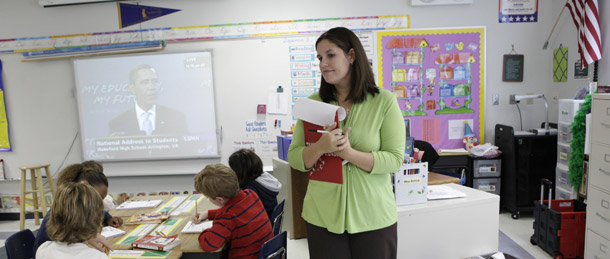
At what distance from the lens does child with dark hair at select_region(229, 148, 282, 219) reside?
8.47 feet

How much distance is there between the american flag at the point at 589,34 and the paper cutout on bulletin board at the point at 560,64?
348mm

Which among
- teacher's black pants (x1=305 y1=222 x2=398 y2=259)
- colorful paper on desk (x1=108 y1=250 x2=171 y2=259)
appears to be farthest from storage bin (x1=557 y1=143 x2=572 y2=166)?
colorful paper on desk (x1=108 y1=250 x2=171 y2=259)

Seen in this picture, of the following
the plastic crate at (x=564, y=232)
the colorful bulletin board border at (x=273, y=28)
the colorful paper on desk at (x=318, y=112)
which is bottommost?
the plastic crate at (x=564, y=232)

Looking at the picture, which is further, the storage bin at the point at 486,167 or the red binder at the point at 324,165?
the storage bin at the point at 486,167

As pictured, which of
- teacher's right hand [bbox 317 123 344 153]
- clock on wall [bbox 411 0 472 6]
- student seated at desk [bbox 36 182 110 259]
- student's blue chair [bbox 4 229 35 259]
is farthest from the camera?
clock on wall [bbox 411 0 472 6]

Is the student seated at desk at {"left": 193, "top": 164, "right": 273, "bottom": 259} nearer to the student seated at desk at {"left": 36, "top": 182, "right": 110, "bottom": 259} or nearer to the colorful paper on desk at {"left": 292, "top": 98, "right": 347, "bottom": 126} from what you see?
the student seated at desk at {"left": 36, "top": 182, "right": 110, "bottom": 259}

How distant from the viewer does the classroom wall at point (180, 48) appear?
426 cm

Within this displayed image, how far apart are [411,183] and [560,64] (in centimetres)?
320

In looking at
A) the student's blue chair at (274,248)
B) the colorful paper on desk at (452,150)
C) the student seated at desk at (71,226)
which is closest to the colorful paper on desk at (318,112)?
the student's blue chair at (274,248)

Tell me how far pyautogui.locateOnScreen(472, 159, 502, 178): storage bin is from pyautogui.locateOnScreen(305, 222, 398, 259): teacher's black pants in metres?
3.15

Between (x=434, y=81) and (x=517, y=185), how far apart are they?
1388 millimetres

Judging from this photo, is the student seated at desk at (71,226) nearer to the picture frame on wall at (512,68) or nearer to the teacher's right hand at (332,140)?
the teacher's right hand at (332,140)

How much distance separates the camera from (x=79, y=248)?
148 centimetres

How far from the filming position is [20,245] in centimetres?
193
